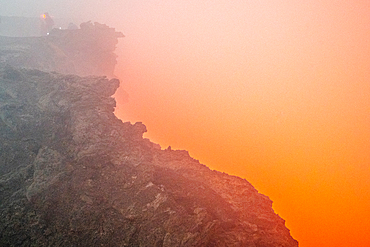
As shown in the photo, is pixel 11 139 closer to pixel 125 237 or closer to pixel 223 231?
pixel 125 237

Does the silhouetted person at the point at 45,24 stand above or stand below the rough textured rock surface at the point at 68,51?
above

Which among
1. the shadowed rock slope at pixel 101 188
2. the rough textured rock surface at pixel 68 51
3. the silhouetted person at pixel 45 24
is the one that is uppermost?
the silhouetted person at pixel 45 24

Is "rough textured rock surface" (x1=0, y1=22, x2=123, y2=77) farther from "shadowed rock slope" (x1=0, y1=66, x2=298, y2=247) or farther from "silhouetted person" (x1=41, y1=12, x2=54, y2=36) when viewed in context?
"silhouetted person" (x1=41, y1=12, x2=54, y2=36)

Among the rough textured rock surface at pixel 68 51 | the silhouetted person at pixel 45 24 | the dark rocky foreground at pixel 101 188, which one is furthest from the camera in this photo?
the silhouetted person at pixel 45 24

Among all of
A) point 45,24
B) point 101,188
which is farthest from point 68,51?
point 101,188

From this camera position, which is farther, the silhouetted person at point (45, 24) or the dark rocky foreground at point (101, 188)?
the silhouetted person at point (45, 24)

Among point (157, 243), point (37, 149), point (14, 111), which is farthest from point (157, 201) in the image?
point (14, 111)

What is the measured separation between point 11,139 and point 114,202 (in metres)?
21.8

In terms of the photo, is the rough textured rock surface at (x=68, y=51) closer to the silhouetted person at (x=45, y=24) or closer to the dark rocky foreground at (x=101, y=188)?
the dark rocky foreground at (x=101, y=188)

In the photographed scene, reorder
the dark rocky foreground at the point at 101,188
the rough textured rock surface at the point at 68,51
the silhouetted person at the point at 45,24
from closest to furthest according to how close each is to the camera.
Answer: the dark rocky foreground at the point at 101,188, the rough textured rock surface at the point at 68,51, the silhouetted person at the point at 45,24

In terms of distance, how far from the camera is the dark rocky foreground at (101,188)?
23188 mm

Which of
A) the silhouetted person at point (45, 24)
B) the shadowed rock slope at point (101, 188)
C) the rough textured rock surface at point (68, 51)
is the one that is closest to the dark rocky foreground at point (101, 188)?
the shadowed rock slope at point (101, 188)

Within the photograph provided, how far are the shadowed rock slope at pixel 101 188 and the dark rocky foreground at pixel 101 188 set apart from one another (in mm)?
127

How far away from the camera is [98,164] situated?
2998 centimetres
